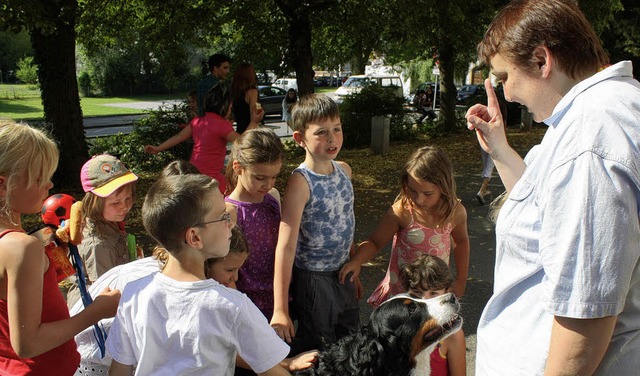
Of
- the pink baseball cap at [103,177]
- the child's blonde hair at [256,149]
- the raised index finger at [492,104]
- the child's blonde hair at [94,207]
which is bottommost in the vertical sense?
the child's blonde hair at [94,207]

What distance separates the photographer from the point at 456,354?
2906 mm

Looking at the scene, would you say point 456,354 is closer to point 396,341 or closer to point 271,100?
point 396,341

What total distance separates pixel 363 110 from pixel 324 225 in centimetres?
1235

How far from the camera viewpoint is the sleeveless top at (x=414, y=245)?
10.9ft

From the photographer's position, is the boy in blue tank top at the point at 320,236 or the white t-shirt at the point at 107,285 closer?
the white t-shirt at the point at 107,285

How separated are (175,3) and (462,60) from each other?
12471 mm

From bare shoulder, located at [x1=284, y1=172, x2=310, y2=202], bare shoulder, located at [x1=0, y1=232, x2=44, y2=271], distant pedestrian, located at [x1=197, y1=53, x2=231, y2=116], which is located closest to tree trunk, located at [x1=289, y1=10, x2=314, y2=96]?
distant pedestrian, located at [x1=197, y1=53, x2=231, y2=116]

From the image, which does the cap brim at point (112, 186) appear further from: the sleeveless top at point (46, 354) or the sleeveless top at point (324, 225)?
the sleeveless top at point (324, 225)

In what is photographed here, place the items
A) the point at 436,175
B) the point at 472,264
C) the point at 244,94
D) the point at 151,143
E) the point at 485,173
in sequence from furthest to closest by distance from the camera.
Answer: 1. the point at 151,143
2. the point at 485,173
3. the point at 244,94
4. the point at 472,264
5. the point at 436,175

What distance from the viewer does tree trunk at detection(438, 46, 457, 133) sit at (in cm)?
1811

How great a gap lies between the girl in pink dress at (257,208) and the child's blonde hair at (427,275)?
753mm

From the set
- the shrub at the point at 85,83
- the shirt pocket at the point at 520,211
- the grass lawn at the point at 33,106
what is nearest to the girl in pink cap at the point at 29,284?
the shirt pocket at the point at 520,211

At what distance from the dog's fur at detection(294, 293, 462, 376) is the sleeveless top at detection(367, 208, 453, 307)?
2.51 feet

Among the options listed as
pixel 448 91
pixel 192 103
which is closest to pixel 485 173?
pixel 192 103
